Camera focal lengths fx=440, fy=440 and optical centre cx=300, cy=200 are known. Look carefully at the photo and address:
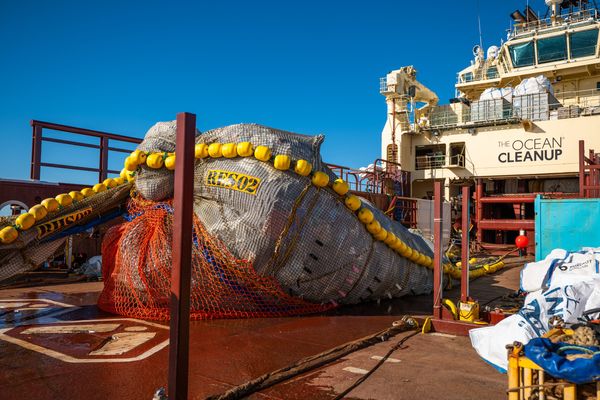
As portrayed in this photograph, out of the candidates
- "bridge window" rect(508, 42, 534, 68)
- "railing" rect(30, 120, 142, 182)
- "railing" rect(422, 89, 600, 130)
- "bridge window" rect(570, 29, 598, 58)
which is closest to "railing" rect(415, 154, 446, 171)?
"railing" rect(422, 89, 600, 130)

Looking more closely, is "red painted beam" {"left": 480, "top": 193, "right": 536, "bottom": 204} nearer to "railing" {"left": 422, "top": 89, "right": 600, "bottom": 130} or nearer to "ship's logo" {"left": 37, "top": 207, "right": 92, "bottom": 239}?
"railing" {"left": 422, "top": 89, "right": 600, "bottom": 130}

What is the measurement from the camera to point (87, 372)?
3605 millimetres

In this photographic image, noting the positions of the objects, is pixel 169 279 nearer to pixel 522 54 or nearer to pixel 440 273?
pixel 440 273

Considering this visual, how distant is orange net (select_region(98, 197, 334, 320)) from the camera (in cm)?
555

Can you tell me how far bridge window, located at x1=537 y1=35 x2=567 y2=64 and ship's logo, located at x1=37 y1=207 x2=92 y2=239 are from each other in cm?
2168

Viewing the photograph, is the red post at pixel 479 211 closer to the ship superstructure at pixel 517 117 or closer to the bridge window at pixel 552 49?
the ship superstructure at pixel 517 117

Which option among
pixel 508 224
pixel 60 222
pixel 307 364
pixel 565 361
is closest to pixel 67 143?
pixel 60 222

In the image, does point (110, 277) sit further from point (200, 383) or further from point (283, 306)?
point (200, 383)

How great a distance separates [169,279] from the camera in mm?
5520

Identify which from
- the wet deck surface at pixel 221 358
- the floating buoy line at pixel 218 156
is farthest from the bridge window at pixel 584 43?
the wet deck surface at pixel 221 358

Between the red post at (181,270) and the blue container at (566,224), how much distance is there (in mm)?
8023

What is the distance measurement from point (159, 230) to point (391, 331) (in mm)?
3130

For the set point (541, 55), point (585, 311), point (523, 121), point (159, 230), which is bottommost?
point (585, 311)

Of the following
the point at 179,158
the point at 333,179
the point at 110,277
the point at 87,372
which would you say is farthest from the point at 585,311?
the point at 110,277
